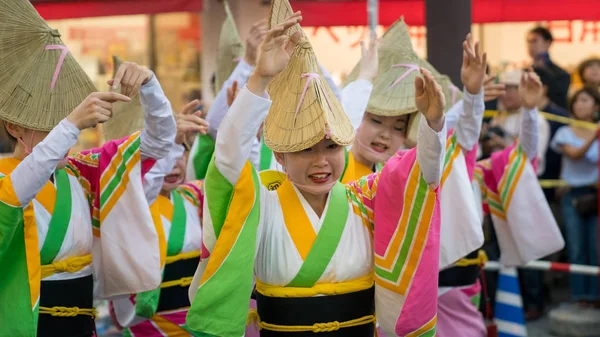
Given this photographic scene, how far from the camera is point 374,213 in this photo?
3537mm

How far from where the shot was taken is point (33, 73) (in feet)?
12.0

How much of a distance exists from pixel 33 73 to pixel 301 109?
1.04m

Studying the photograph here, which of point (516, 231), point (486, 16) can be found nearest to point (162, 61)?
point (486, 16)

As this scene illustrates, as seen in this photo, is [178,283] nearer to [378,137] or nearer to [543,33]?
[378,137]

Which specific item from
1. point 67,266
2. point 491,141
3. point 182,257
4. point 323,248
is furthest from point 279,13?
point 491,141

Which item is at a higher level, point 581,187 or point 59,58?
point 59,58

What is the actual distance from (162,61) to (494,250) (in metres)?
4.95

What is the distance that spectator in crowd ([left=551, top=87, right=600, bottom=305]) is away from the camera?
753 cm

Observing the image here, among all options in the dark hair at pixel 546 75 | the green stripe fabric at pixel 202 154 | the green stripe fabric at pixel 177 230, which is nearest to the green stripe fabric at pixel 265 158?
the green stripe fabric at pixel 202 154

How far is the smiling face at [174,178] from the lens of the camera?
480cm

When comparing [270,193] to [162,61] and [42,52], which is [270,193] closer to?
[42,52]

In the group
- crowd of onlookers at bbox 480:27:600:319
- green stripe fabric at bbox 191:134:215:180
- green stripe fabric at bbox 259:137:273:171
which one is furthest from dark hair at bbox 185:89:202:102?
green stripe fabric at bbox 259:137:273:171

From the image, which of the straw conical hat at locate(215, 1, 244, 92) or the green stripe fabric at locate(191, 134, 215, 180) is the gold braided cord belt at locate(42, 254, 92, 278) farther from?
the straw conical hat at locate(215, 1, 244, 92)

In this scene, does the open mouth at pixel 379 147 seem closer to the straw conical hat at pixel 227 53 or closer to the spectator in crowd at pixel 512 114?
the straw conical hat at pixel 227 53
